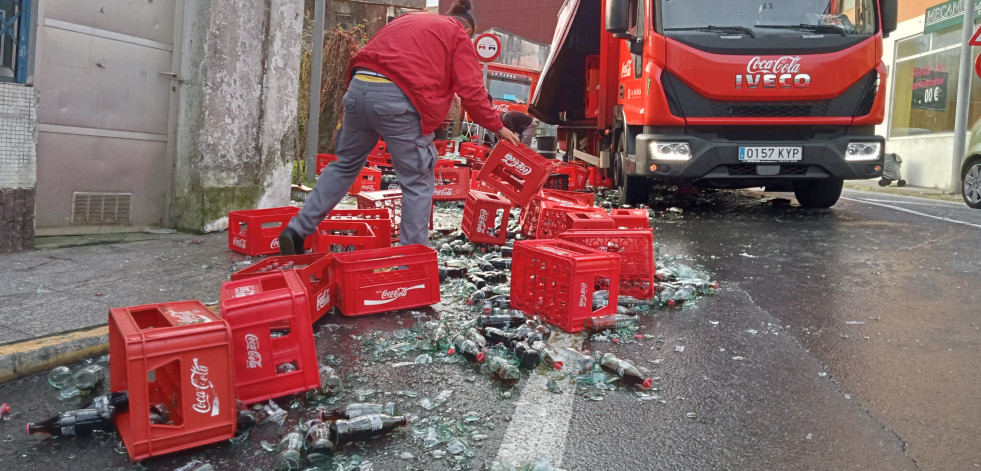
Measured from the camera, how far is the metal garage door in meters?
6.01

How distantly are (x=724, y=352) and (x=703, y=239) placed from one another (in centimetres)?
375

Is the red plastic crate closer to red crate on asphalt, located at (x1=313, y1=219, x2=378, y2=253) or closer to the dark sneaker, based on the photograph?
red crate on asphalt, located at (x1=313, y1=219, x2=378, y2=253)

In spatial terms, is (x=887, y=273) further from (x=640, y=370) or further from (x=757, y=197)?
(x=757, y=197)

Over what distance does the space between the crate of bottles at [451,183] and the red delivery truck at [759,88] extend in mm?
2460

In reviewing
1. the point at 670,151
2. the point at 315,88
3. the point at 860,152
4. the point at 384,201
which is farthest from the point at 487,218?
the point at 315,88

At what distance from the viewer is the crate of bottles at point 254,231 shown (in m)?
6.04

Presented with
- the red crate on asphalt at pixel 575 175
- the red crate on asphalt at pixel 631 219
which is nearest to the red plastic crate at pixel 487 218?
the red crate on asphalt at pixel 631 219

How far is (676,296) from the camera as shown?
4.92m

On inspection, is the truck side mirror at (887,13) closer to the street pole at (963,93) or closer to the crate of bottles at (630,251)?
the crate of bottles at (630,251)

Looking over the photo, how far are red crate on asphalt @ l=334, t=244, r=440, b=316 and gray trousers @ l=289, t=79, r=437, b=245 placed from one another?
0.58m

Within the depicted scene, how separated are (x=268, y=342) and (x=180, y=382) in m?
0.44

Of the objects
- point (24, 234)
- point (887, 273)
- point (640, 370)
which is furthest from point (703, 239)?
point (24, 234)

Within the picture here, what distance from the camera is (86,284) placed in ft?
15.4

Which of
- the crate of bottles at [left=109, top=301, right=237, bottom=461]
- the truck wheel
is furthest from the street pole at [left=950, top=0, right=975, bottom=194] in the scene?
the crate of bottles at [left=109, top=301, right=237, bottom=461]
